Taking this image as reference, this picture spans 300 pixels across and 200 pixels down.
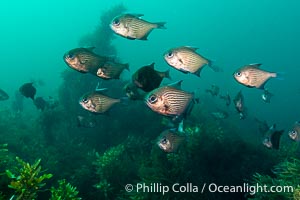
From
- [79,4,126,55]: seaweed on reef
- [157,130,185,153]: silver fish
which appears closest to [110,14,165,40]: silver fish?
[157,130,185,153]: silver fish

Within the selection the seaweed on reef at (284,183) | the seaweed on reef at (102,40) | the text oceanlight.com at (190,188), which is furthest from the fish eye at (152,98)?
the seaweed on reef at (102,40)

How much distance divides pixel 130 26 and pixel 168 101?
1673 millimetres

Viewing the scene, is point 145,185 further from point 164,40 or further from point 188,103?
point 164,40

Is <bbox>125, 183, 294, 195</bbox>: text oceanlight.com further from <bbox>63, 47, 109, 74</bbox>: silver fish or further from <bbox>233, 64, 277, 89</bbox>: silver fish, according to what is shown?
<bbox>63, 47, 109, 74</bbox>: silver fish

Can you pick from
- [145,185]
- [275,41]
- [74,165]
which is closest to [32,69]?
[74,165]

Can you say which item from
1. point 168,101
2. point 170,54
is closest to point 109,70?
point 170,54

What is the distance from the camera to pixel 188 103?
4.70 meters

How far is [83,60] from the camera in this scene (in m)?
5.50

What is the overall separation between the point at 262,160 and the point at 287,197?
3350 millimetres

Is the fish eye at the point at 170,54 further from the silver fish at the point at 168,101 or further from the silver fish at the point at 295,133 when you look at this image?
the silver fish at the point at 295,133

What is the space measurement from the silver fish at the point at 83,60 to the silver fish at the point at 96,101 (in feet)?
1.71

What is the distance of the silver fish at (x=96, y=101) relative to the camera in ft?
19.0

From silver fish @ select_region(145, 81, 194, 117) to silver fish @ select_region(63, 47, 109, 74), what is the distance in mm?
1552

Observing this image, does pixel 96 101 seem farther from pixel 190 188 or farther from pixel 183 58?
pixel 190 188
